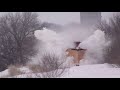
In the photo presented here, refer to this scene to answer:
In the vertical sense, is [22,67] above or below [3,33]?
below

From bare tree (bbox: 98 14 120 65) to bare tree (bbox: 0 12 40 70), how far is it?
0.90 metres

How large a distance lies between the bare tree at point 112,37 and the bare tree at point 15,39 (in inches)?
35.6

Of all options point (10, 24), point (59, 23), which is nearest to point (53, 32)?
point (59, 23)

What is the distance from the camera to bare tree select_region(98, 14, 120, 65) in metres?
5.75

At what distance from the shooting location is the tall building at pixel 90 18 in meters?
5.73

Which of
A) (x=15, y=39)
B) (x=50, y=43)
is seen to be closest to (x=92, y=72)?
(x=50, y=43)

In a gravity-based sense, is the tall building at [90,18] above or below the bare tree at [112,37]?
above

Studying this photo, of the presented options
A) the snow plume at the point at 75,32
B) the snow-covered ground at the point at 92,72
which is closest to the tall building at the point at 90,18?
the snow plume at the point at 75,32

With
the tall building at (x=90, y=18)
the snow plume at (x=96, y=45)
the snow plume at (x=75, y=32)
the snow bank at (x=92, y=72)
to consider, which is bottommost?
the snow bank at (x=92, y=72)

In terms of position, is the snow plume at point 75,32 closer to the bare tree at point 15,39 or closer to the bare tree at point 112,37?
the bare tree at point 112,37

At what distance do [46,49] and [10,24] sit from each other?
576mm

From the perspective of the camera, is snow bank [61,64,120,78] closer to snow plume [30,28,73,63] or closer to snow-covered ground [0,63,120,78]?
snow-covered ground [0,63,120,78]
